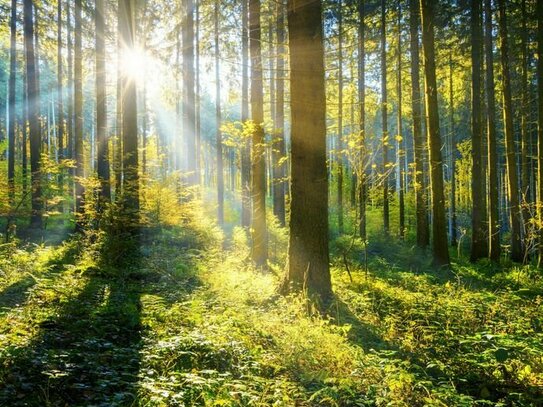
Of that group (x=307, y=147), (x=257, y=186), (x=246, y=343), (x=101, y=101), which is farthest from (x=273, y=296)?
(x=101, y=101)

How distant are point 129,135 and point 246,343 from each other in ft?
27.1

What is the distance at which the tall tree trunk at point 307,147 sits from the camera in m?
6.86

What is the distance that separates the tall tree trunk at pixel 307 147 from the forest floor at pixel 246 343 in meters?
0.84

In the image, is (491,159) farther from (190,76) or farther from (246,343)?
(246,343)

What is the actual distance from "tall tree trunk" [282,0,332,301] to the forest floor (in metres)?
0.84

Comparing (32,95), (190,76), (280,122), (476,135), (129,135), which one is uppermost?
(190,76)

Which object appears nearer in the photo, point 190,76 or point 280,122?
point 280,122

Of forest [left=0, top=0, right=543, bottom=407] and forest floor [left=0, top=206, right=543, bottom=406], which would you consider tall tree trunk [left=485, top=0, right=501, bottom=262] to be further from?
forest floor [left=0, top=206, right=543, bottom=406]

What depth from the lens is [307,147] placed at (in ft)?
22.7

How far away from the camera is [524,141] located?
57.8 feet

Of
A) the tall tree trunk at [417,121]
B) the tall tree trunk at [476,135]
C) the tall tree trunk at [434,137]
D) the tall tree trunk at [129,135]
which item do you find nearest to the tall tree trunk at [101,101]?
the tall tree trunk at [129,135]

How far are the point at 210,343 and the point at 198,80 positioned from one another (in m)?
21.0

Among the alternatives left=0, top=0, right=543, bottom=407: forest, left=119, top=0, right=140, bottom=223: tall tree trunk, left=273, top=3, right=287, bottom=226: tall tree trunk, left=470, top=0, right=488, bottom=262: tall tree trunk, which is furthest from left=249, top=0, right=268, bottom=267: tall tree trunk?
left=470, top=0, right=488, bottom=262: tall tree trunk

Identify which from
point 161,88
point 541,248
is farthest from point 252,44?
Result: point 541,248
